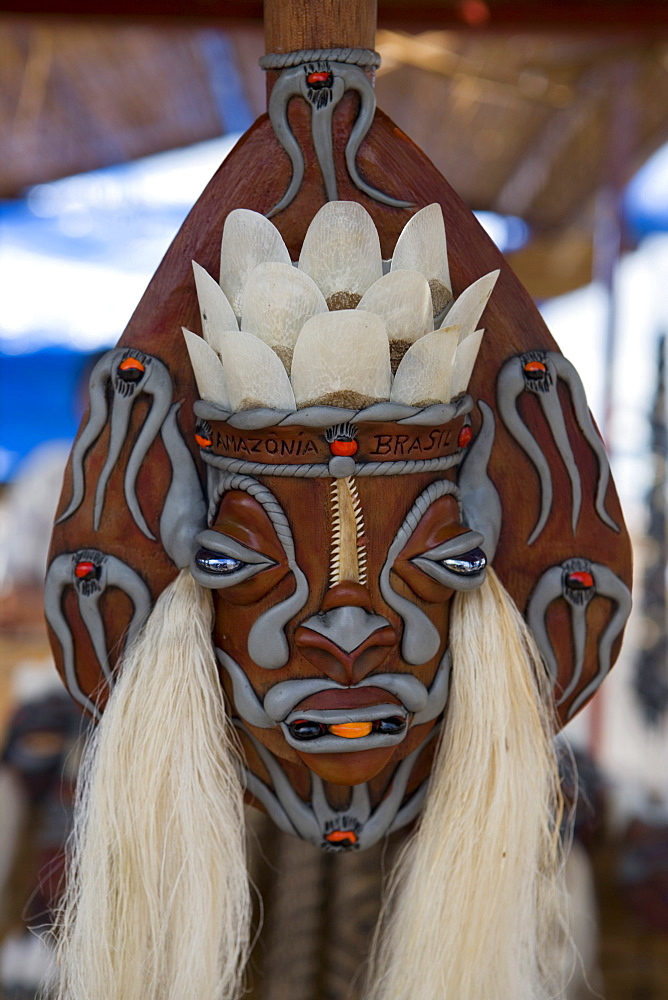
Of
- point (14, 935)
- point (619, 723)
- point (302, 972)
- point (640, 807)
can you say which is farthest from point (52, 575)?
point (619, 723)

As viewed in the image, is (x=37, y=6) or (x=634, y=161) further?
(x=634, y=161)

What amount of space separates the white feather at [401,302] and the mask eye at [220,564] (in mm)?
135

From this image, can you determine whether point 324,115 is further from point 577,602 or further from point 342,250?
point 577,602

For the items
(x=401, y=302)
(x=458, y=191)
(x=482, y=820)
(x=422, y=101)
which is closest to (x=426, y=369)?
(x=401, y=302)

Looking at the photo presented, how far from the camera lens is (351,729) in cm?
46

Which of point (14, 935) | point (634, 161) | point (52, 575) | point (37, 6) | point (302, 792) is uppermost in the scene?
point (634, 161)

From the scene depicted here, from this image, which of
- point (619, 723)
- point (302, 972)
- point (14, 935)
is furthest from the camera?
point (619, 723)

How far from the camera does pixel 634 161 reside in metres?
2.18

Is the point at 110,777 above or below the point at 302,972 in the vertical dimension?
above

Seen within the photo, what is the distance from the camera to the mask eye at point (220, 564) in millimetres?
462

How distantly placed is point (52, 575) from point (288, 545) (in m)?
0.14

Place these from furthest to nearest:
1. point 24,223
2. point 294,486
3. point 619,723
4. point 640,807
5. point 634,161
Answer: point 24,223
point 634,161
point 619,723
point 640,807
point 294,486

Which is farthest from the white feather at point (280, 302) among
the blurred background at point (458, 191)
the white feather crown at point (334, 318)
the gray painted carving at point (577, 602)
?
the blurred background at point (458, 191)

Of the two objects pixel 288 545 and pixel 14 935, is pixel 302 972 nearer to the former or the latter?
pixel 14 935
